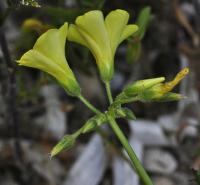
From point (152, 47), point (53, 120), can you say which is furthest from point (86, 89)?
point (152, 47)

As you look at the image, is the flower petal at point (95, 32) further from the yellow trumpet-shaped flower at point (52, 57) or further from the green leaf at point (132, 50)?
the green leaf at point (132, 50)

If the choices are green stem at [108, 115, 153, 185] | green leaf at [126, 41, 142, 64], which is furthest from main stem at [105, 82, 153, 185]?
green leaf at [126, 41, 142, 64]

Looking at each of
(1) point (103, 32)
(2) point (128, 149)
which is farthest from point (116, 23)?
(2) point (128, 149)

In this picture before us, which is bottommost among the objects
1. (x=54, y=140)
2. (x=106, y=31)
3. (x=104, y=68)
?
(x=54, y=140)

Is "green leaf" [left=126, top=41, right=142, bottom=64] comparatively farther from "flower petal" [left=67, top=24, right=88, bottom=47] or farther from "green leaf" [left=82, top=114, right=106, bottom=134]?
"green leaf" [left=82, top=114, right=106, bottom=134]

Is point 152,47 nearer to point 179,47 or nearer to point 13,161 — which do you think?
point 179,47

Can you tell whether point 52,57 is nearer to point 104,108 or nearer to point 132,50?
point 132,50

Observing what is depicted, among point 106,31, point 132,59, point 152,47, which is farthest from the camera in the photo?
point 152,47
